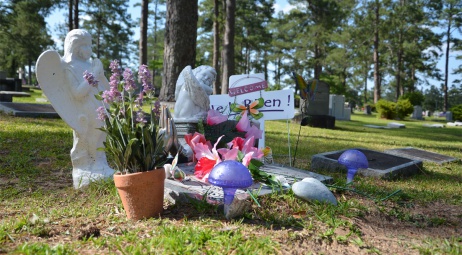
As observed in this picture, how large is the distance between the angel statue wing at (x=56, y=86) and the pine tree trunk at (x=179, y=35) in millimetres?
4491

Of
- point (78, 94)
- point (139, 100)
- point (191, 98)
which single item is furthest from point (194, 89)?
point (139, 100)

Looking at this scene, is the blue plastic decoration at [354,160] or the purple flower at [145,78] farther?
the blue plastic decoration at [354,160]

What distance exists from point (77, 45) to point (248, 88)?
211 centimetres

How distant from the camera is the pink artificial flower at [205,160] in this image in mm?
3006

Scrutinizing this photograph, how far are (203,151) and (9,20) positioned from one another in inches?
896

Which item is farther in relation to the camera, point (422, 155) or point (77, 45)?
point (422, 155)

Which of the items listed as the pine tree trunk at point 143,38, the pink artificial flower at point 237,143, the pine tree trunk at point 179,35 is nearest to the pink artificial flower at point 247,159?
the pink artificial flower at point 237,143

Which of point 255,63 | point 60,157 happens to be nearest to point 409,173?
point 60,157

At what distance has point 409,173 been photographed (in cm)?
451

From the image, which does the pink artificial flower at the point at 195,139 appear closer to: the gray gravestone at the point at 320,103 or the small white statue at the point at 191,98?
the small white statue at the point at 191,98

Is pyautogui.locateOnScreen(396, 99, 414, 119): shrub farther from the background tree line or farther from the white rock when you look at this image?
the white rock

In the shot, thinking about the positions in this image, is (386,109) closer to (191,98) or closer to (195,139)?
(191,98)

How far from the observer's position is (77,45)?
303 centimetres

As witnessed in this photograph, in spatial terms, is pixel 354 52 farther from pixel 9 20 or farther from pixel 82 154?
pixel 82 154
